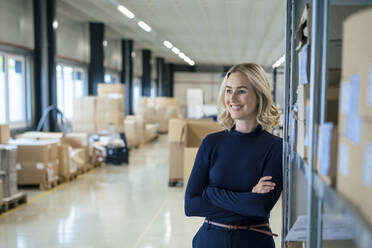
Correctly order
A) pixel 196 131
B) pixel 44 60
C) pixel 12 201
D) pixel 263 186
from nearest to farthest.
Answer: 1. pixel 263 186
2. pixel 12 201
3. pixel 196 131
4. pixel 44 60

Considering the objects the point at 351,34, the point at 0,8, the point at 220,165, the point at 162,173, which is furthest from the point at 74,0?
the point at 351,34

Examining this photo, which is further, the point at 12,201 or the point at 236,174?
the point at 12,201

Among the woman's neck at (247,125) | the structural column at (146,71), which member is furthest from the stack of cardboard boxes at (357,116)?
the structural column at (146,71)

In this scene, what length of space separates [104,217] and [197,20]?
25.3ft

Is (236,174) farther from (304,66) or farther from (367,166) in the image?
(367,166)

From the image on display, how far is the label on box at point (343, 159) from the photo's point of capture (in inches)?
42.1

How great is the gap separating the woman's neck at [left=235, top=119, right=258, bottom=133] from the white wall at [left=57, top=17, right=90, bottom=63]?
466 inches

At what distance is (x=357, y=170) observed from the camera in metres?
0.99

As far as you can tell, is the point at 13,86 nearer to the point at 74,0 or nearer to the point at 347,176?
the point at 74,0

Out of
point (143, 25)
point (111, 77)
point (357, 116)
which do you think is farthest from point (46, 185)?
point (111, 77)

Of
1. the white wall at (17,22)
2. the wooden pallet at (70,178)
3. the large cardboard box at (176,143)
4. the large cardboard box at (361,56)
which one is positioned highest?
the white wall at (17,22)

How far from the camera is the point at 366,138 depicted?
36.9 inches

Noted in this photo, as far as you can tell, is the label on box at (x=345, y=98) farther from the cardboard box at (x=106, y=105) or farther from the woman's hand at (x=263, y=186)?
the cardboard box at (x=106, y=105)

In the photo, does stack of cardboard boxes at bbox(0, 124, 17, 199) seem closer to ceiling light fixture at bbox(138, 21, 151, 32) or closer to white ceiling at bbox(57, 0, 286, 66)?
white ceiling at bbox(57, 0, 286, 66)
